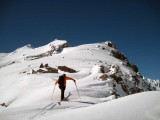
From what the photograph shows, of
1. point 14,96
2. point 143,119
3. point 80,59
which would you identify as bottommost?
point 143,119

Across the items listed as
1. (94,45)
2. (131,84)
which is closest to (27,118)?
(131,84)

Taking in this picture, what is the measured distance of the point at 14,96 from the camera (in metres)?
21.0

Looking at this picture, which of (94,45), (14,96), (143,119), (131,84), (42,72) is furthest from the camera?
(94,45)

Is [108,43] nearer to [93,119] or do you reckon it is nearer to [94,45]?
[94,45]

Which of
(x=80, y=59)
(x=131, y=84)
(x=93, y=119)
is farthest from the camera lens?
(x=80, y=59)

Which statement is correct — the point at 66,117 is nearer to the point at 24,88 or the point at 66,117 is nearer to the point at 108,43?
the point at 24,88

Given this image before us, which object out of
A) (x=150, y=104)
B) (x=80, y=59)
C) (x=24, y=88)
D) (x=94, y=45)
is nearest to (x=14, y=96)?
(x=24, y=88)

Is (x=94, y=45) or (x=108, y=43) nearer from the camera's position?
(x=94, y=45)

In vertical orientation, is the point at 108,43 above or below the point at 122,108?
above

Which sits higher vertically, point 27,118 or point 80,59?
point 80,59

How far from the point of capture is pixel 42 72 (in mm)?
28094

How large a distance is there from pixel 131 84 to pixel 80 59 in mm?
10769

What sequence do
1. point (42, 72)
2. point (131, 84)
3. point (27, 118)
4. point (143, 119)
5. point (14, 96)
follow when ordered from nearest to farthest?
point (143, 119), point (27, 118), point (14, 96), point (42, 72), point (131, 84)

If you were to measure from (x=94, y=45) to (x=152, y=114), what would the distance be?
45684 mm
